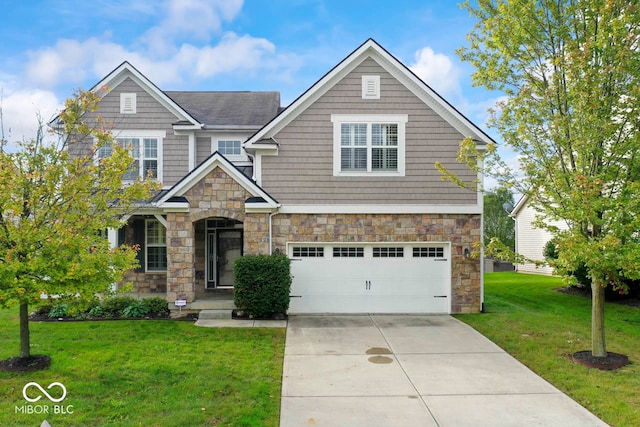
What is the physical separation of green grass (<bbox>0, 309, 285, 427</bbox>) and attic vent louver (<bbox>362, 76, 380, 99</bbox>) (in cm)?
703

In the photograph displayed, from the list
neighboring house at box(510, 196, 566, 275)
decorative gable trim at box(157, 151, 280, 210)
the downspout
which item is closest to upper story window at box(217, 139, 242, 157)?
decorative gable trim at box(157, 151, 280, 210)

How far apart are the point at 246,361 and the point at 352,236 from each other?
17.8 feet

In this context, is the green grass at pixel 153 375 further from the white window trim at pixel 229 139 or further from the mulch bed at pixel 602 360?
the white window trim at pixel 229 139

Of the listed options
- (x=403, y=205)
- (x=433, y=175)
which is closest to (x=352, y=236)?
(x=403, y=205)

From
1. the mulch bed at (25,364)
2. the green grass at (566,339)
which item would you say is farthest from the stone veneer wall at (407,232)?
the mulch bed at (25,364)

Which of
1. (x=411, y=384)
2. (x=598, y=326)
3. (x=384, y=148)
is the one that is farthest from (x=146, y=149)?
(x=598, y=326)

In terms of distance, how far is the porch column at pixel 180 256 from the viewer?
37.1 feet

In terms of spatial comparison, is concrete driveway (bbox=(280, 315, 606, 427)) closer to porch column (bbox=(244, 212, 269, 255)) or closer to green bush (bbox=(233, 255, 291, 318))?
green bush (bbox=(233, 255, 291, 318))

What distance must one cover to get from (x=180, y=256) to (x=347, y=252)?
4.63 m

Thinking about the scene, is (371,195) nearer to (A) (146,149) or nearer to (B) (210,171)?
(B) (210,171)

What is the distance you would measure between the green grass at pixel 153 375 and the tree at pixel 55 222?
46.7 inches

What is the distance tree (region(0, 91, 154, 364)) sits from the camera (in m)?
6.42

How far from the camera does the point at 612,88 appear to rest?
24.2ft

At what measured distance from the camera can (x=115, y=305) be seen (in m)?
11.1
